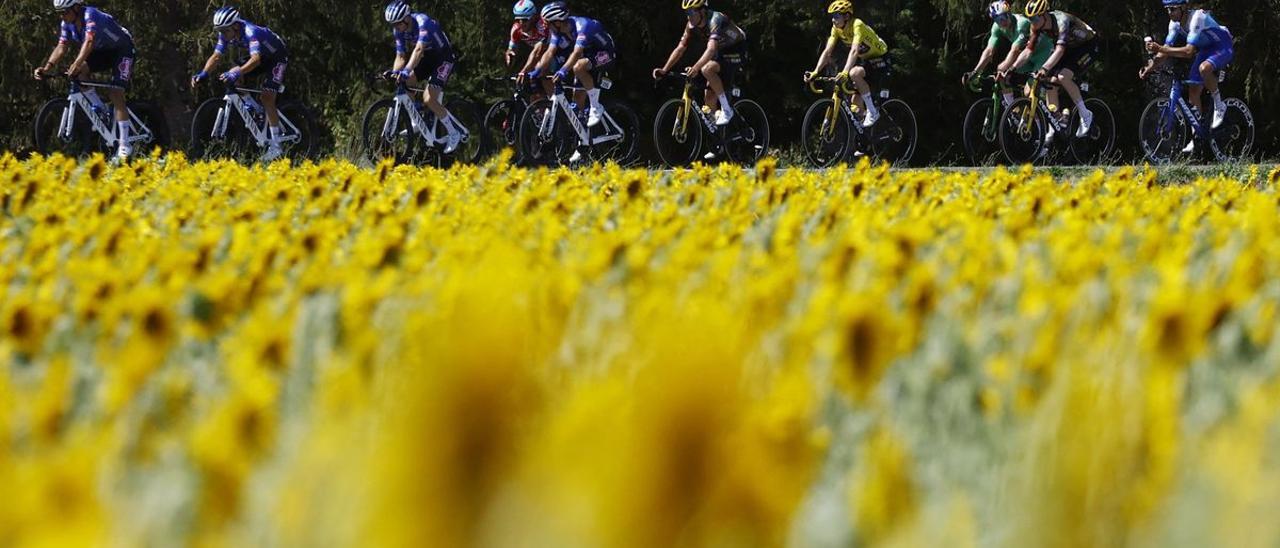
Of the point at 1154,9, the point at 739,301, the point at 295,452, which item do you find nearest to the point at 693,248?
the point at 739,301

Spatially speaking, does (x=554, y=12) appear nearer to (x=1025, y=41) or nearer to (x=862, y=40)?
(x=862, y=40)

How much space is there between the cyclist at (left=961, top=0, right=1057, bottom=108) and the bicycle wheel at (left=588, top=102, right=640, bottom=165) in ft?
8.61

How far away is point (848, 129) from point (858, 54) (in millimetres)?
576

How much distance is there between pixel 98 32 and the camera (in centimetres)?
1392

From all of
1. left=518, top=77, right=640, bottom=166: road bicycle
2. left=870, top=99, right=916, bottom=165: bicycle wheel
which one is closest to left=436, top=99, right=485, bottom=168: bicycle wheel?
left=518, top=77, right=640, bottom=166: road bicycle

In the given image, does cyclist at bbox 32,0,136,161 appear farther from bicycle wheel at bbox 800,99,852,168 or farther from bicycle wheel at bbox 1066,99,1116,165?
bicycle wheel at bbox 1066,99,1116,165

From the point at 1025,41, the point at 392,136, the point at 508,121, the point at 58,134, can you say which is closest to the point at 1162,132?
the point at 1025,41

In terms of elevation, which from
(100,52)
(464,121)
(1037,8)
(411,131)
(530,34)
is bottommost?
(464,121)

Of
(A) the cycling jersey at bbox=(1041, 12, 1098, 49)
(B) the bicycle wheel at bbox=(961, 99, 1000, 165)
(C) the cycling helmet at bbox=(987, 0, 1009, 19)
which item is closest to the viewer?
(A) the cycling jersey at bbox=(1041, 12, 1098, 49)

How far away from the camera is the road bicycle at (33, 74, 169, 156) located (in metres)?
13.9

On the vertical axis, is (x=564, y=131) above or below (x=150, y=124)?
above

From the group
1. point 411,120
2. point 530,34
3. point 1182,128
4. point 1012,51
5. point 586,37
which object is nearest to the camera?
point 1012,51

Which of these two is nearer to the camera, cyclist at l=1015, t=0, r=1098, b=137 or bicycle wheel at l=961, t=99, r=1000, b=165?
cyclist at l=1015, t=0, r=1098, b=137

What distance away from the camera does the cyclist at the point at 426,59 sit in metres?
14.0
